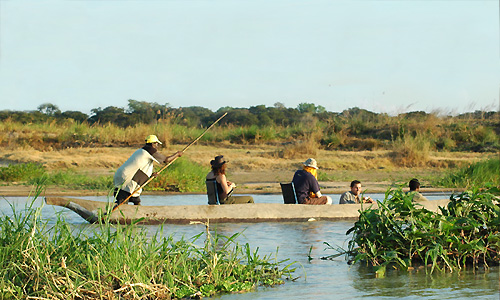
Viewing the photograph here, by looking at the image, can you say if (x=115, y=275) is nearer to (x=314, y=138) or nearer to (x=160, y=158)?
(x=160, y=158)

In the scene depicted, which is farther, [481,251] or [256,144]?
[256,144]

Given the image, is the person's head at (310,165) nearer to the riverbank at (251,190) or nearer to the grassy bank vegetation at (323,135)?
the riverbank at (251,190)

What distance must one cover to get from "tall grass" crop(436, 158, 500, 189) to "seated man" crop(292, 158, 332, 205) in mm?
6959

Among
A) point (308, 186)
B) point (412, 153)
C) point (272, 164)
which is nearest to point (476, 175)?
point (412, 153)

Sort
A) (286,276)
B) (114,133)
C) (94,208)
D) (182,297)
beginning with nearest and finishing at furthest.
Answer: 1. (182,297)
2. (286,276)
3. (94,208)
4. (114,133)

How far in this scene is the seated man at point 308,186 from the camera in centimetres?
1230

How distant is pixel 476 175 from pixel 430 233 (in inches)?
430

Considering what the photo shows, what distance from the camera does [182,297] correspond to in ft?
22.1

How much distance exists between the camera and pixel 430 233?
26.5 feet

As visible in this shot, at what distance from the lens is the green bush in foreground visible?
8102 millimetres

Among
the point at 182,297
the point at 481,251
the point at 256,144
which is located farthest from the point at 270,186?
the point at 182,297

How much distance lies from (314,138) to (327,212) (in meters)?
15.0

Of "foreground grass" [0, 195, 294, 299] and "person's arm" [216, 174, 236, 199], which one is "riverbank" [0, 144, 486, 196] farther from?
"foreground grass" [0, 195, 294, 299]

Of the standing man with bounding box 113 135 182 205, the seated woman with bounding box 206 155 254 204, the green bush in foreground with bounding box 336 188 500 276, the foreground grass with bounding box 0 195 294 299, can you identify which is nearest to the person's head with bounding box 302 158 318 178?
the seated woman with bounding box 206 155 254 204
